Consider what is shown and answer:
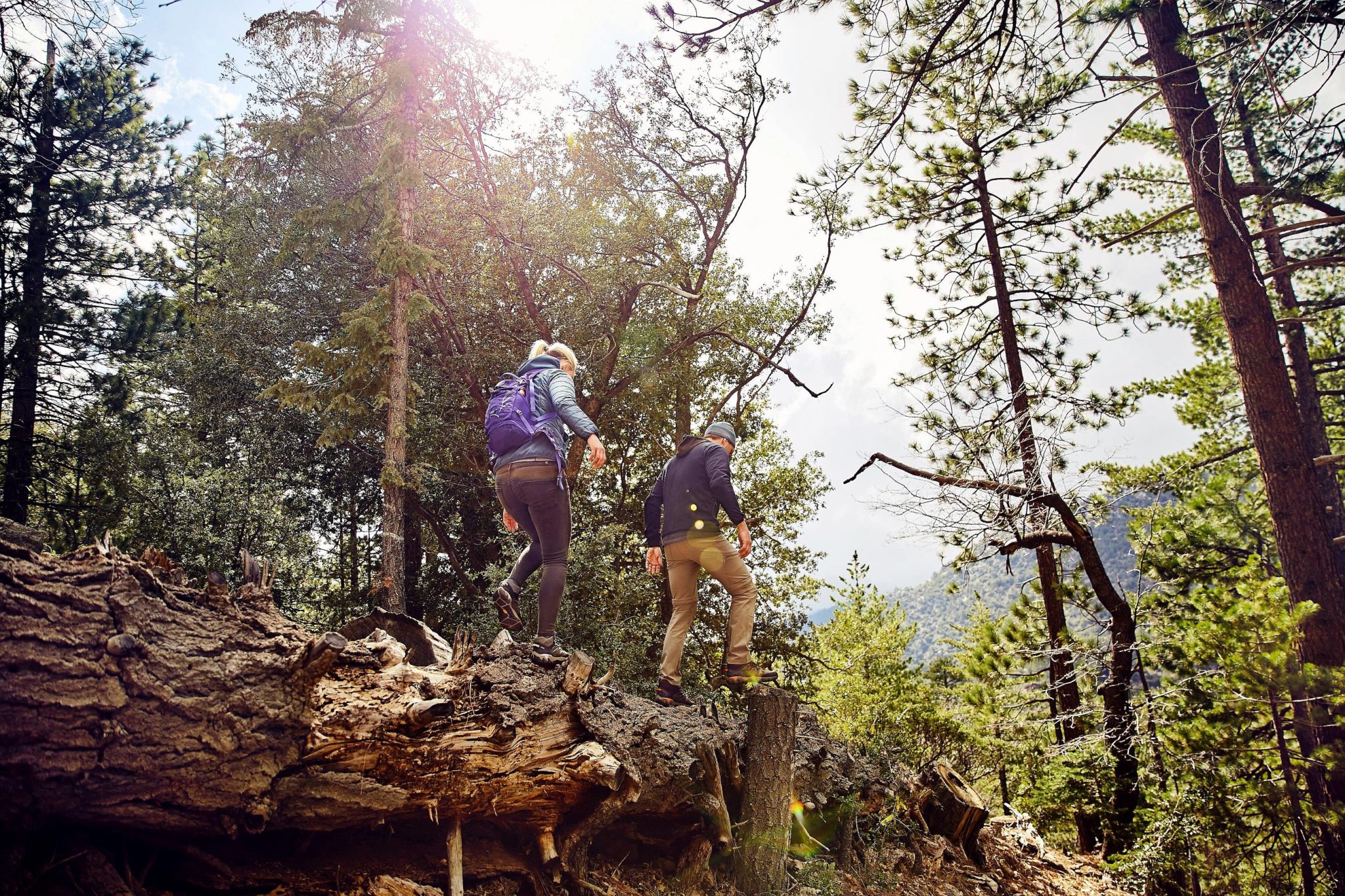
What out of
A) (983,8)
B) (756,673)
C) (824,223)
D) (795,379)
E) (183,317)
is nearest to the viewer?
(983,8)

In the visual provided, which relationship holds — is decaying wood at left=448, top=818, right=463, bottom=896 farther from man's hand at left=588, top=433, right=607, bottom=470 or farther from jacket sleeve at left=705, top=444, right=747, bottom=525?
jacket sleeve at left=705, top=444, right=747, bottom=525

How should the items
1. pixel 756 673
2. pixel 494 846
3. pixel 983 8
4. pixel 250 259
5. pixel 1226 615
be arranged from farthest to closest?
1. pixel 250 259
2. pixel 1226 615
3. pixel 756 673
4. pixel 983 8
5. pixel 494 846

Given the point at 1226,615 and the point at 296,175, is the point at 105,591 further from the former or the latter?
the point at 296,175

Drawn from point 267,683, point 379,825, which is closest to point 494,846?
point 379,825

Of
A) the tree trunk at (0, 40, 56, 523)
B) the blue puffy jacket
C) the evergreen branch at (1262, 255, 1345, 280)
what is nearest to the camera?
the blue puffy jacket

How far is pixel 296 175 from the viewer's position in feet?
52.7

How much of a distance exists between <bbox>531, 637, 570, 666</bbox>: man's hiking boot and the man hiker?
41.3 inches

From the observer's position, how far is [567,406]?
5094mm

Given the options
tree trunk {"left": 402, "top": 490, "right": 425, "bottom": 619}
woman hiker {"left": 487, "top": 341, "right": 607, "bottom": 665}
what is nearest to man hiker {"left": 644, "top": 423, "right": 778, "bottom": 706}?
woman hiker {"left": 487, "top": 341, "right": 607, "bottom": 665}

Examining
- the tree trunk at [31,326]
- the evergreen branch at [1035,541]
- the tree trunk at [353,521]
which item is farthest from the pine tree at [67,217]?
the evergreen branch at [1035,541]

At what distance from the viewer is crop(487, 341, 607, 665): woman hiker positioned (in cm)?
502

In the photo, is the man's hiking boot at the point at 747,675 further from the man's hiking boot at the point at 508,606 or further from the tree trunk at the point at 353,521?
the tree trunk at the point at 353,521

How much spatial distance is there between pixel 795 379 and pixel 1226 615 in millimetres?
7362

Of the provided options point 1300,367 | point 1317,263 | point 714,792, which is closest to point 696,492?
point 714,792
